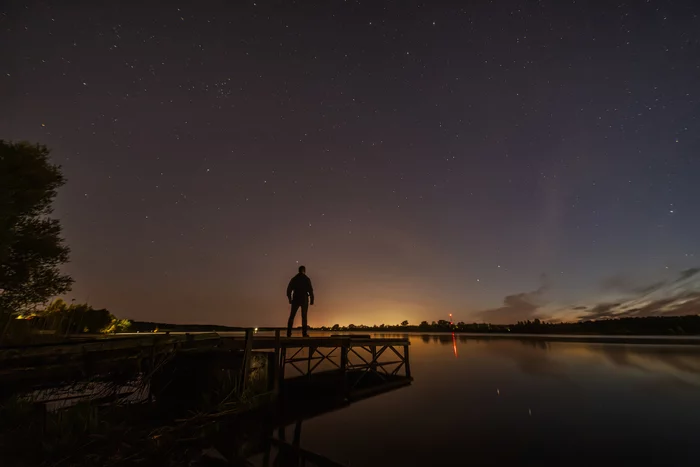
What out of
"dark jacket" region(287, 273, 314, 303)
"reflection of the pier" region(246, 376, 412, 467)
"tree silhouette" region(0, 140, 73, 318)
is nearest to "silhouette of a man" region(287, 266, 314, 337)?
"dark jacket" region(287, 273, 314, 303)

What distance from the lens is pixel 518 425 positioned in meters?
14.0

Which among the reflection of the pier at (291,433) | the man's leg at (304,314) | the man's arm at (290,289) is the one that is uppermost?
the man's arm at (290,289)

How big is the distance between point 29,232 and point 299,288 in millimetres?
18225

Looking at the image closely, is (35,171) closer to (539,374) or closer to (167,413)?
(167,413)

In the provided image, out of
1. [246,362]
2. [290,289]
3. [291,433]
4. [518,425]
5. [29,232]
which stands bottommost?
[518,425]

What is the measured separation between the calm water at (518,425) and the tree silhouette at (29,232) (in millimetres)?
19338

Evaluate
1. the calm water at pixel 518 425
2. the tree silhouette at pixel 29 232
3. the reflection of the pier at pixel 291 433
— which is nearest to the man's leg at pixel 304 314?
the reflection of the pier at pixel 291 433

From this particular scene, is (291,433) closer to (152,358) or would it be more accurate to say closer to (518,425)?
(152,358)

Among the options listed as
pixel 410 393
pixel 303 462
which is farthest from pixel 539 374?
pixel 303 462

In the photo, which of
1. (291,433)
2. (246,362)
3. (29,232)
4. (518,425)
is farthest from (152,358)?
(29,232)

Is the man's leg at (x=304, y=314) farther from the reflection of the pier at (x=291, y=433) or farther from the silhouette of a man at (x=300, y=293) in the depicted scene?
the reflection of the pier at (x=291, y=433)

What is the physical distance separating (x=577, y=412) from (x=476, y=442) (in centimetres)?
865

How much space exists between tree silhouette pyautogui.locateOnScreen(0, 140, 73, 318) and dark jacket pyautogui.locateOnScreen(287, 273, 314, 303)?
16.0 metres

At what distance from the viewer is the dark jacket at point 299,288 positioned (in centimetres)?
1488
